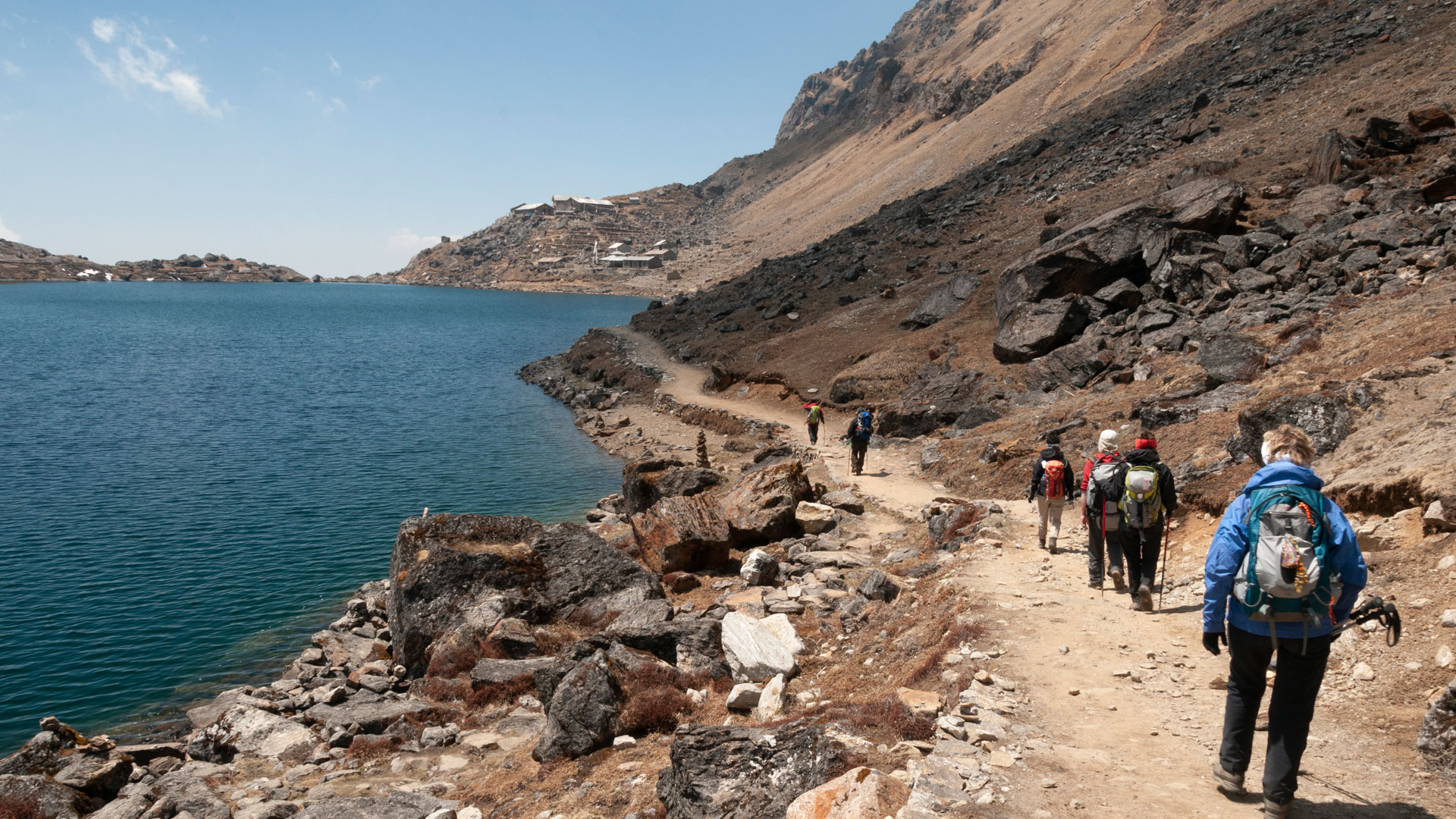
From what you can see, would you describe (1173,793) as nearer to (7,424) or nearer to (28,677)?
(28,677)

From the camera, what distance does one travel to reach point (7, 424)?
141 feet

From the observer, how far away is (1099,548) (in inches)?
487

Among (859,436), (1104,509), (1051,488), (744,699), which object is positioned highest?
(1104,509)

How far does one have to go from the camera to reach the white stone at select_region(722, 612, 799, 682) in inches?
455

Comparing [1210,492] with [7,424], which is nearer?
[1210,492]

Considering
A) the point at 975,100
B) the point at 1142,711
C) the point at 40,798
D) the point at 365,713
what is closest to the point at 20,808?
the point at 40,798

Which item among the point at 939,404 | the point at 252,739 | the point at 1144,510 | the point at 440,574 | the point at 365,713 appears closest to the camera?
the point at 1144,510

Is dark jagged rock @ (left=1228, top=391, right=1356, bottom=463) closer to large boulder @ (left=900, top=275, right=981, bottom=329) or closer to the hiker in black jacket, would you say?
the hiker in black jacket

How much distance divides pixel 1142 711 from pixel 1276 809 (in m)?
2.47

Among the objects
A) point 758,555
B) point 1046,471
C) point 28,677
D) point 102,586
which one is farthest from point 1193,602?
point 102,586

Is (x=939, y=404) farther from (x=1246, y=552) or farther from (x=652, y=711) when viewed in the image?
(x=1246, y=552)

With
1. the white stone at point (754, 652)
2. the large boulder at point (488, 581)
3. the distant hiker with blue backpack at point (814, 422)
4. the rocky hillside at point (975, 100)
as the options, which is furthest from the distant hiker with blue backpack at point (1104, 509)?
the rocky hillside at point (975, 100)

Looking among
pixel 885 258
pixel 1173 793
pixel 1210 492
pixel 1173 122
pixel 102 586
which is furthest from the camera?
pixel 885 258

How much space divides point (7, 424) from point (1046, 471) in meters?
53.6
